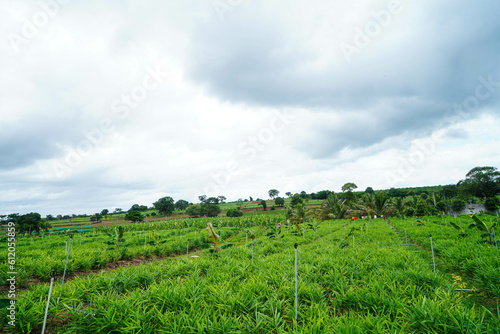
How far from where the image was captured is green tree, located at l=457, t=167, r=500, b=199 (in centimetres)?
4891

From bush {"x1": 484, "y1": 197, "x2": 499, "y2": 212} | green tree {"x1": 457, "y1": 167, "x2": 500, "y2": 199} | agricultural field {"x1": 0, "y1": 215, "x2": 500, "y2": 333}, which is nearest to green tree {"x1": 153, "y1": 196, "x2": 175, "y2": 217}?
agricultural field {"x1": 0, "y1": 215, "x2": 500, "y2": 333}

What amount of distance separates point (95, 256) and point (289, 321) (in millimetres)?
9882

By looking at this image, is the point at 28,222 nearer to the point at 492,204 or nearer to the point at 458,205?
the point at 458,205

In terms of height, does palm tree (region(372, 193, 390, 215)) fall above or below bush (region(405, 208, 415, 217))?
above

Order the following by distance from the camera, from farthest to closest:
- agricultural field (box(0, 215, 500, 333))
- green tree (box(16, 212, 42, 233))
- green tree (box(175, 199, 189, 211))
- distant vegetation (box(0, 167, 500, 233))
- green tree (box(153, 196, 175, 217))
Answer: green tree (box(175, 199, 189, 211))
green tree (box(153, 196, 175, 217))
distant vegetation (box(0, 167, 500, 233))
green tree (box(16, 212, 42, 233))
agricultural field (box(0, 215, 500, 333))

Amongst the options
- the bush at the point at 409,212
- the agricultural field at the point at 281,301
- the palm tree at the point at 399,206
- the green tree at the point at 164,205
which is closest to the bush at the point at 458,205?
the palm tree at the point at 399,206

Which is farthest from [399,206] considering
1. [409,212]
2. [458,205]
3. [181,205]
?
[181,205]

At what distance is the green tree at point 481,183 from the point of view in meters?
48.9

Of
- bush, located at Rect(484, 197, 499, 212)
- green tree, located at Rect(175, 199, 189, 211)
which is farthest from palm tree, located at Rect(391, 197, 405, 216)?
green tree, located at Rect(175, 199, 189, 211)

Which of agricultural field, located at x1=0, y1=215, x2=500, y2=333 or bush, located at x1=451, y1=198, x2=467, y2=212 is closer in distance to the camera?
agricultural field, located at x1=0, y1=215, x2=500, y2=333

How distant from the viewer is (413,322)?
325 centimetres

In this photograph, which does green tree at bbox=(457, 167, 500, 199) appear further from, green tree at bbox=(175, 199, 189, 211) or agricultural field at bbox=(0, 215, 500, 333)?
green tree at bbox=(175, 199, 189, 211)

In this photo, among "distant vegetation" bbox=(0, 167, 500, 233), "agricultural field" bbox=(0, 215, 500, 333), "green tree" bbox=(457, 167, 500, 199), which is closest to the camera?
"agricultural field" bbox=(0, 215, 500, 333)

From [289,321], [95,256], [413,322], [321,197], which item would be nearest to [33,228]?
[95,256]
